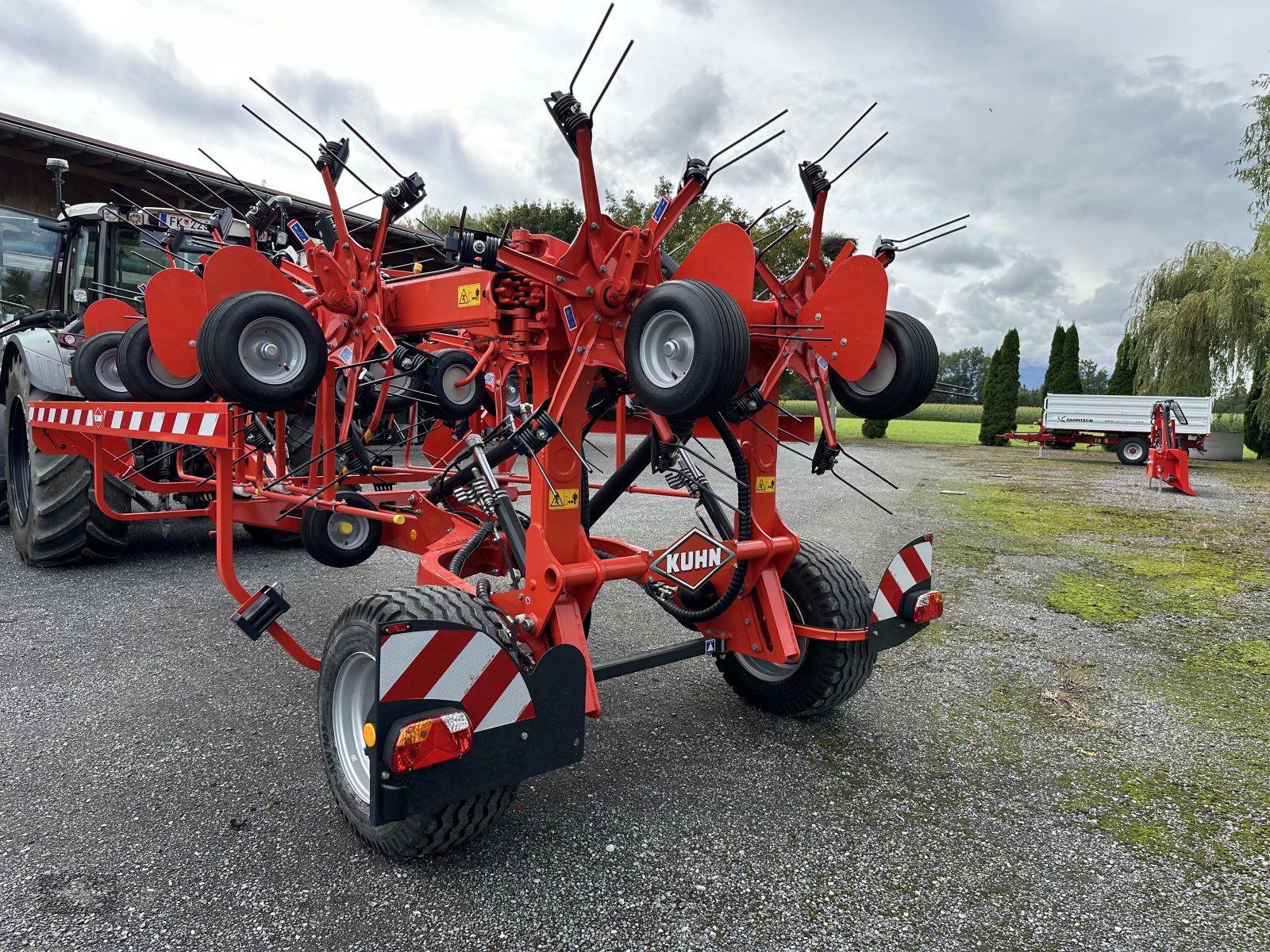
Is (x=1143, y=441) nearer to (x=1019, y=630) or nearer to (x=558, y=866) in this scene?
(x=1019, y=630)

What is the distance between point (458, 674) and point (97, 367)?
455 cm

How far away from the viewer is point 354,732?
2.74m

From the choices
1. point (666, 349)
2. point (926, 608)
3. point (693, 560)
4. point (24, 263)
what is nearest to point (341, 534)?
point (693, 560)

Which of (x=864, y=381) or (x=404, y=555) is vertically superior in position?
(x=864, y=381)

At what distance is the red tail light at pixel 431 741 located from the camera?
2182 millimetres

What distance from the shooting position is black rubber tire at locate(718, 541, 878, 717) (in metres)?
3.43

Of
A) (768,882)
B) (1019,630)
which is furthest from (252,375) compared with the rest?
(1019,630)

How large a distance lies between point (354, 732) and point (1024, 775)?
8.38 feet

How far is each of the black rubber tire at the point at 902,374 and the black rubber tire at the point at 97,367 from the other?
468 cm

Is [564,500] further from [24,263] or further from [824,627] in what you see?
[24,263]

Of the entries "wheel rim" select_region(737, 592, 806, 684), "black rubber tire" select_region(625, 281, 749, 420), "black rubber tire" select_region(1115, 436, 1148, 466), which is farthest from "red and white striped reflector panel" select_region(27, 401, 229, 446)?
"black rubber tire" select_region(1115, 436, 1148, 466)

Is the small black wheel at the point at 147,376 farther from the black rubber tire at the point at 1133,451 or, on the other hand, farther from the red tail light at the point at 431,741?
the black rubber tire at the point at 1133,451

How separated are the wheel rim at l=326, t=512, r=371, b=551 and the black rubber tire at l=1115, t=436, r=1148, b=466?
22507 millimetres

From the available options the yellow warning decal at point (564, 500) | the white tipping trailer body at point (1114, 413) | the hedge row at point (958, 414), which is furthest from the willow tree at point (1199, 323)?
the yellow warning decal at point (564, 500)
